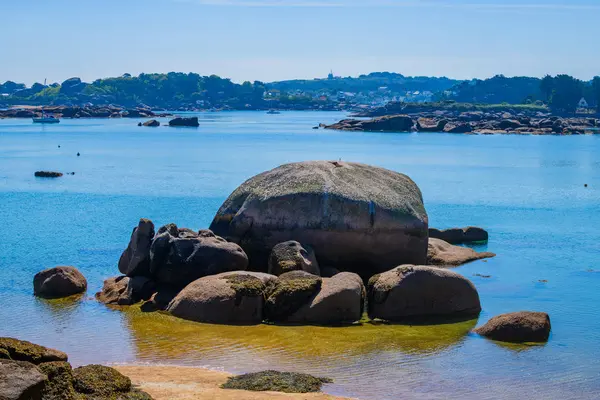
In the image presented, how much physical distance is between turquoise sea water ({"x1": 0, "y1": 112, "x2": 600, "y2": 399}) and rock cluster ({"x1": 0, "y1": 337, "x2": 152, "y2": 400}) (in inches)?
163

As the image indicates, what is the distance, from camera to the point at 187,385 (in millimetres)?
16641

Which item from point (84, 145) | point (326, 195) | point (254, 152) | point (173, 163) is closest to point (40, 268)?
point (326, 195)

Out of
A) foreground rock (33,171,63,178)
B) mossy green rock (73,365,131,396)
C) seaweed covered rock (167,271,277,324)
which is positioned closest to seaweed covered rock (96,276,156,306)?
seaweed covered rock (167,271,277,324)

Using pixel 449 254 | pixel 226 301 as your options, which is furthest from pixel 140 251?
pixel 449 254

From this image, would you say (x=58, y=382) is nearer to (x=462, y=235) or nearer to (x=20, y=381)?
(x=20, y=381)

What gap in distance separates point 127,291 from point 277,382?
937 cm

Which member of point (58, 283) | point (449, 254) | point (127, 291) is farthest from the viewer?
point (449, 254)

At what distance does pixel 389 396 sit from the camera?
16.9 metres

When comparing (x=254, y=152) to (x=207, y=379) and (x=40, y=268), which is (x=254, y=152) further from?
(x=207, y=379)

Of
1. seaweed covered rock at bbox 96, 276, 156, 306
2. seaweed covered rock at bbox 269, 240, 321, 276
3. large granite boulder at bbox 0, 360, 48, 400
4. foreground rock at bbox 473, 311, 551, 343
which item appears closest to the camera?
large granite boulder at bbox 0, 360, 48, 400

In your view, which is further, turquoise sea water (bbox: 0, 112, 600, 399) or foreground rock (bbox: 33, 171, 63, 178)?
foreground rock (bbox: 33, 171, 63, 178)

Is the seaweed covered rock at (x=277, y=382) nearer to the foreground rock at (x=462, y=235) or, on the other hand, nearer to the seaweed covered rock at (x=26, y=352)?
the seaweed covered rock at (x=26, y=352)

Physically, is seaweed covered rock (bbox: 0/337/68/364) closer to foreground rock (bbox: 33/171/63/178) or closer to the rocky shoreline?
foreground rock (bbox: 33/171/63/178)

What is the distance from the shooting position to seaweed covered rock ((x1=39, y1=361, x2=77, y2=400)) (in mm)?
13273
